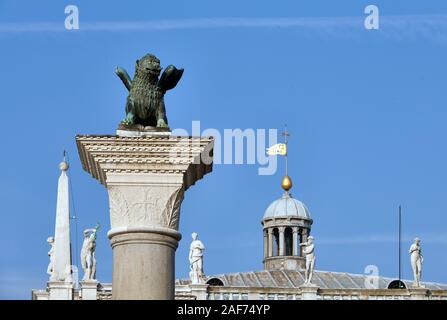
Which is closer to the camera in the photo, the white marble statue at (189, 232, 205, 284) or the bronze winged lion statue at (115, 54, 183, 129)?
the bronze winged lion statue at (115, 54, 183, 129)

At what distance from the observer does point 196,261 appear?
3632 inches

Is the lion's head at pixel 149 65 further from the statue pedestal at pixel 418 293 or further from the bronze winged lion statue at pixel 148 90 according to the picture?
the statue pedestal at pixel 418 293

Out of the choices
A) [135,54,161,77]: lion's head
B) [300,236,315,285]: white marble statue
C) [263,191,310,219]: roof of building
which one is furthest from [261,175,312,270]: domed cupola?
[135,54,161,77]: lion's head

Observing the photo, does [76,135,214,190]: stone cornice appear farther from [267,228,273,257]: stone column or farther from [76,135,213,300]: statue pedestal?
[267,228,273,257]: stone column

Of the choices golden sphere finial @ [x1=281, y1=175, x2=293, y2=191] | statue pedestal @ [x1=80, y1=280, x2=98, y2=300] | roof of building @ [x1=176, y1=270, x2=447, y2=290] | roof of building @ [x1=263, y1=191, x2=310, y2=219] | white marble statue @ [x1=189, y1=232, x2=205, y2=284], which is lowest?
statue pedestal @ [x1=80, y1=280, x2=98, y2=300]

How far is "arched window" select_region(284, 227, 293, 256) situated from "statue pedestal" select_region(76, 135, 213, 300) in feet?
264

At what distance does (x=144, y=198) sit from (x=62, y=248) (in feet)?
172

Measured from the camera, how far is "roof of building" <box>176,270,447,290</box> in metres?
106

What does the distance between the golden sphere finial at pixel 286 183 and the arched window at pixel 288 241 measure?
11.2ft

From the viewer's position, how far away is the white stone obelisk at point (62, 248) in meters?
87.1

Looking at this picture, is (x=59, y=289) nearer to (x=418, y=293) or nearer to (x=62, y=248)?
(x=62, y=248)
